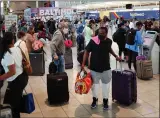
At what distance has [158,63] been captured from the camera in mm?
6895

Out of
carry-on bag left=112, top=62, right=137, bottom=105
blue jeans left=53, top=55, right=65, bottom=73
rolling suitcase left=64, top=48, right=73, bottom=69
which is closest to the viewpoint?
carry-on bag left=112, top=62, right=137, bottom=105

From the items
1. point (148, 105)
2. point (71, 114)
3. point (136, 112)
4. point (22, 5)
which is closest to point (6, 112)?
point (71, 114)

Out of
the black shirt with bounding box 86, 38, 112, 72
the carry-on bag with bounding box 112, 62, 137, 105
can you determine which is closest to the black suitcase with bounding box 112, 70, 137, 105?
the carry-on bag with bounding box 112, 62, 137, 105

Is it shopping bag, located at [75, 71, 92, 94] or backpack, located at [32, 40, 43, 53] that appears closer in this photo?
shopping bag, located at [75, 71, 92, 94]

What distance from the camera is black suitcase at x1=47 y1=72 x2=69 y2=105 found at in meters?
4.61

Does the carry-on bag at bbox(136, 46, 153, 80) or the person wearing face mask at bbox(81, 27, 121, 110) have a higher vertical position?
Answer: the person wearing face mask at bbox(81, 27, 121, 110)

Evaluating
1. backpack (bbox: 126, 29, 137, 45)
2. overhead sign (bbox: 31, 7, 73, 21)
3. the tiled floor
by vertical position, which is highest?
overhead sign (bbox: 31, 7, 73, 21)

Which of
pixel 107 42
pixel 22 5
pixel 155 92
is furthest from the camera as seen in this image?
pixel 22 5

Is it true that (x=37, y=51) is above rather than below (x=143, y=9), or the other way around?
below

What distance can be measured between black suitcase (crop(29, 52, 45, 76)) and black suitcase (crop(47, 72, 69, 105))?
2.47 metres

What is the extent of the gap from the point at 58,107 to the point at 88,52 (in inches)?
47.2

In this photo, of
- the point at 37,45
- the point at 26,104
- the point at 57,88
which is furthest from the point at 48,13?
the point at 26,104

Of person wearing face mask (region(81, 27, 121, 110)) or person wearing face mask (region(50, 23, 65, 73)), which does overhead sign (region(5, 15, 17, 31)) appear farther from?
person wearing face mask (region(81, 27, 121, 110))

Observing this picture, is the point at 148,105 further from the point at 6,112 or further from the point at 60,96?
the point at 6,112
